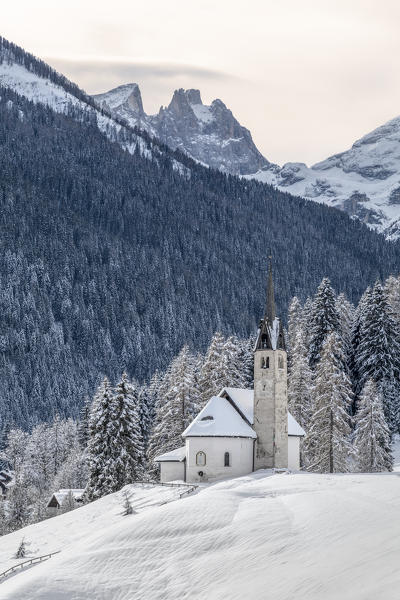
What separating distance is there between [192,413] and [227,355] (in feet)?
21.4

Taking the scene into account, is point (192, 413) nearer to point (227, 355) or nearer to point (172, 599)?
point (227, 355)

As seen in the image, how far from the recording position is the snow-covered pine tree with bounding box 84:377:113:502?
227 ft

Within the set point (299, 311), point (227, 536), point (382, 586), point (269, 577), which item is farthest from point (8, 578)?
point (299, 311)

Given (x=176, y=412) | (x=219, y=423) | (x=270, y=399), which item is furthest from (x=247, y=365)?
(x=219, y=423)

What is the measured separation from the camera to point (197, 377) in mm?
86250

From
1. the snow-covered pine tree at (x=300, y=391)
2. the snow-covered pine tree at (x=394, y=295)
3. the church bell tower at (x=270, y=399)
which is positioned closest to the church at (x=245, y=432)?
the church bell tower at (x=270, y=399)

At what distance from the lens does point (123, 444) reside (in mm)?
71125

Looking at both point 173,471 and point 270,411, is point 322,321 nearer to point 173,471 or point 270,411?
point 270,411

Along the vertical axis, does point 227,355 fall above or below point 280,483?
above

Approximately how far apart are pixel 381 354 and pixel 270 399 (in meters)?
Answer: 16.6

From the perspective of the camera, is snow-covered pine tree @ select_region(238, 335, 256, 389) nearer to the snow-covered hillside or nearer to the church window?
the church window

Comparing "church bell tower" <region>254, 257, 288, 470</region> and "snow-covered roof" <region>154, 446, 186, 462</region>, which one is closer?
"snow-covered roof" <region>154, 446, 186, 462</region>

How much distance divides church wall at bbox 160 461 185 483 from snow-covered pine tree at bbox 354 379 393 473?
41.6 feet

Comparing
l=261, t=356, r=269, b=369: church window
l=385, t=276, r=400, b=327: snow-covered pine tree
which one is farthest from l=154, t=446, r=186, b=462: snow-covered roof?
l=385, t=276, r=400, b=327: snow-covered pine tree
